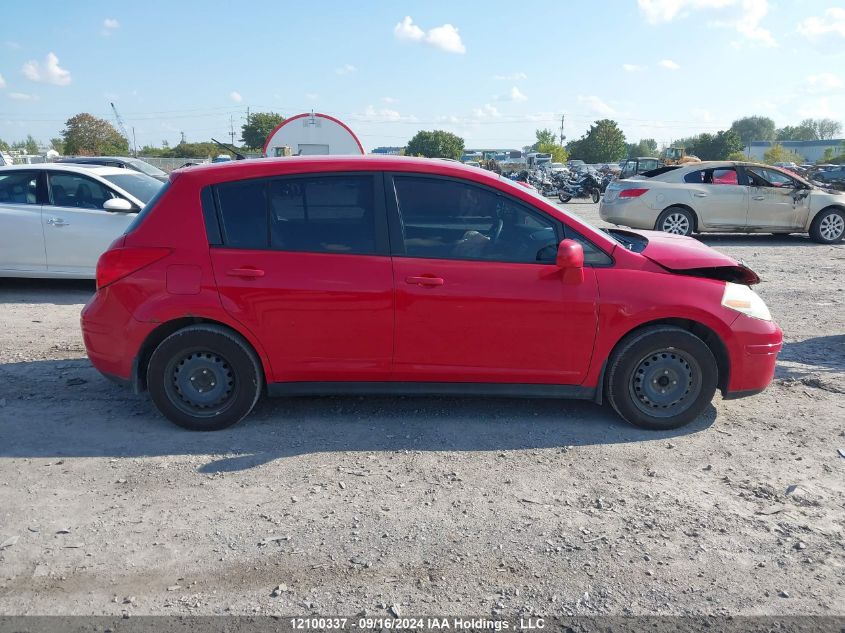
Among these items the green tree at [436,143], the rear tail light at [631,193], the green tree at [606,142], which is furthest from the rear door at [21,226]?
the green tree at [606,142]

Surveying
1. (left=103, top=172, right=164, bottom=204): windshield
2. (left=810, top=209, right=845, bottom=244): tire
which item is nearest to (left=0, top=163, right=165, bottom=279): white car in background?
(left=103, top=172, right=164, bottom=204): windshield

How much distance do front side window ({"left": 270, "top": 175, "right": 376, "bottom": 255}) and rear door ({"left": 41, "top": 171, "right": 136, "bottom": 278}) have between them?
4844 millimetres

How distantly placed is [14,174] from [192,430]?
6.11m

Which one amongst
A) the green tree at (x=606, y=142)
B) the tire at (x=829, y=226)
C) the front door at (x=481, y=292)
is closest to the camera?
the front door at (x=481, y=292)

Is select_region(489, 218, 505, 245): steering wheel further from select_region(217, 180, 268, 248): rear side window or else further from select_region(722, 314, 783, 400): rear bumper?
select_region(722, 314, 783, 400): rear bumper

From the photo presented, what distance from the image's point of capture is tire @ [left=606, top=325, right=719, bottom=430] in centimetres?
444

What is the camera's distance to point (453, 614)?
2.83 metres

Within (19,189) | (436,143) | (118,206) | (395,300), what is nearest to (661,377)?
(395,300)

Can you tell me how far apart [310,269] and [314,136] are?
25994 mm

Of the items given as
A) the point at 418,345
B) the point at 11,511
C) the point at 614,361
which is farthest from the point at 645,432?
the point at 11,511

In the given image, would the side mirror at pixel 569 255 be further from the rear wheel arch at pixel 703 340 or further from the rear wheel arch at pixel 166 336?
the rear wheel arch at pixel 166 336

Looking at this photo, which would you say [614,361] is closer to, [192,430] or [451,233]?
[451,233]

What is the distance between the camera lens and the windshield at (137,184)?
8992 mm

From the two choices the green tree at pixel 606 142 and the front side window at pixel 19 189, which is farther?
the green tree at pixel 606 142
